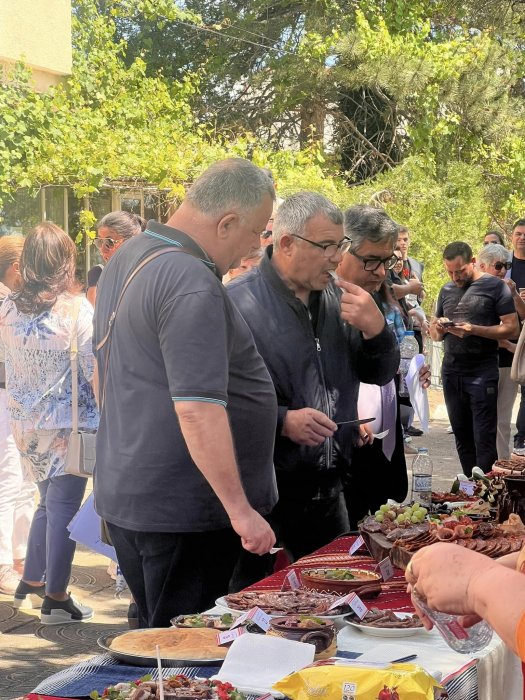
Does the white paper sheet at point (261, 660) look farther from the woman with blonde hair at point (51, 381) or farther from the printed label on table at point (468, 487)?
the woman with blonde hair at point (51, 381)

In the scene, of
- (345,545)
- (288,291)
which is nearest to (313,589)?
(345,545)

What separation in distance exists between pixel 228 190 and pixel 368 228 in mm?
1359

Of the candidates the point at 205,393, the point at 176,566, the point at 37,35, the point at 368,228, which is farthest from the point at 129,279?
the point at 37,35

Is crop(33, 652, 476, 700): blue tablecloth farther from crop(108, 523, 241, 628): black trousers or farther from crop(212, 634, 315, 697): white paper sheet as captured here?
crop(108, 523, 241, 628): black trousers

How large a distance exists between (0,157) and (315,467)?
12.5m

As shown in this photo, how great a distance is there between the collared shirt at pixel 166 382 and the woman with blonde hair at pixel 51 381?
2.46 m

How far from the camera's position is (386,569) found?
3217 mm

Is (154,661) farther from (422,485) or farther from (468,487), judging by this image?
(468,487)

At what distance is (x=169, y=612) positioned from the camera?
314cm

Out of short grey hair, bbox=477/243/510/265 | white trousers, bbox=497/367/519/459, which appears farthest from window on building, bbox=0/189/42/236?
white trousers, bbox=497/367/519/459

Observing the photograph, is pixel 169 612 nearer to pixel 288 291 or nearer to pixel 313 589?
pixel 313 589

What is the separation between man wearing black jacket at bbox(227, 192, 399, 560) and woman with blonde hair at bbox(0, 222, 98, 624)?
178cm

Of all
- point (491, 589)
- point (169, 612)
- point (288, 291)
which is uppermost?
point (288, 291)

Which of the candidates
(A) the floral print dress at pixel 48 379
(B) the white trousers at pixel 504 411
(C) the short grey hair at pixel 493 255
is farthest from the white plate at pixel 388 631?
(C) the short grey hair at pixel 493 255
